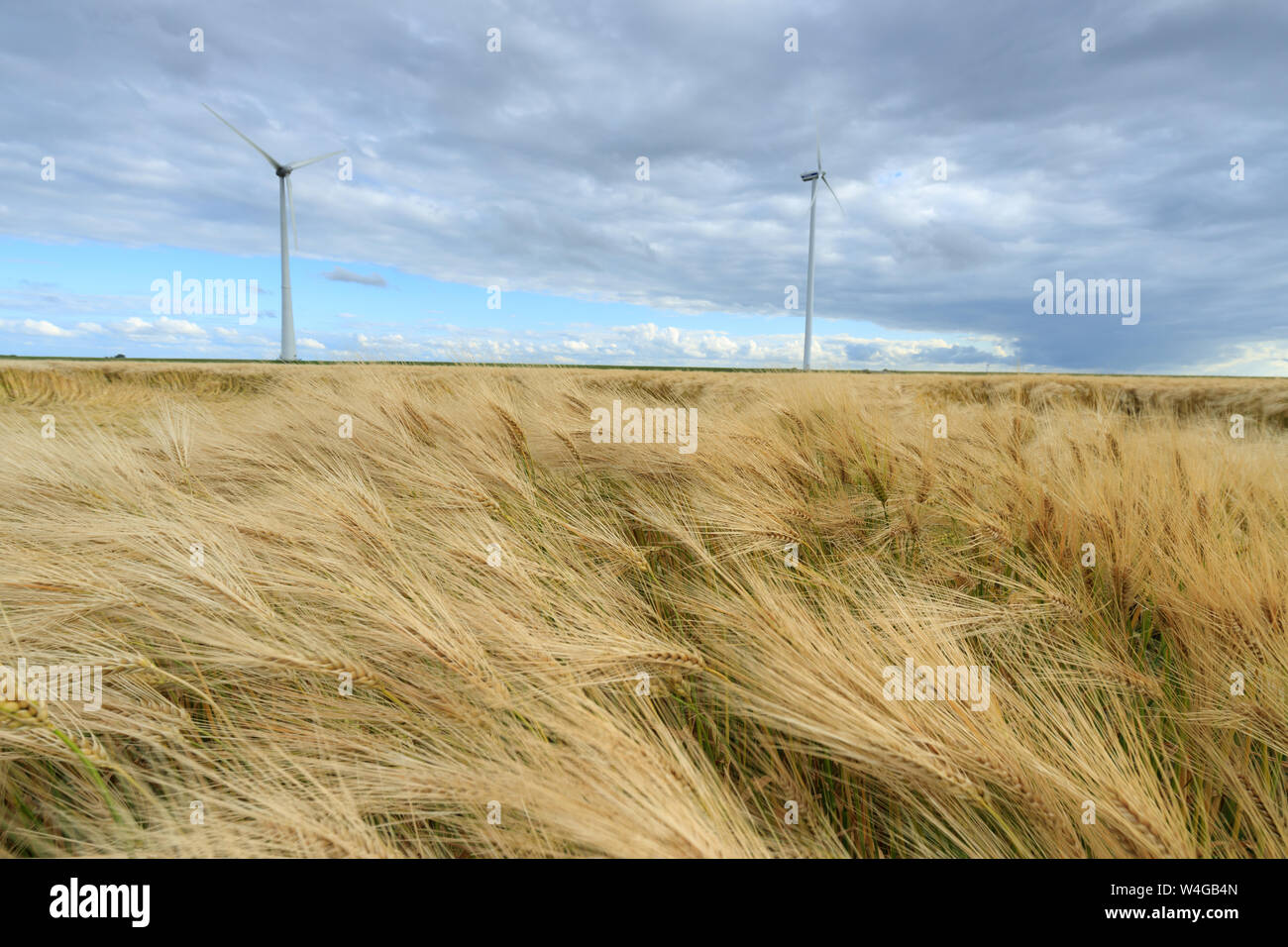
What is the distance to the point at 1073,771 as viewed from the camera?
110 cm

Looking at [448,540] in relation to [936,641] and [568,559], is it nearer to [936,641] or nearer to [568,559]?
[568,559]

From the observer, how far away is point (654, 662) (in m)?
1.35

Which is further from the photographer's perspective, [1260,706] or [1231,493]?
[1231,493]

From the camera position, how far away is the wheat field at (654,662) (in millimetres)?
1034

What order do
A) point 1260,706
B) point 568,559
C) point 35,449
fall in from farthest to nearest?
point 35,449 < point 568,559 < point 1260,706

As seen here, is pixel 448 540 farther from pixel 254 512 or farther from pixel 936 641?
pixel 936 641

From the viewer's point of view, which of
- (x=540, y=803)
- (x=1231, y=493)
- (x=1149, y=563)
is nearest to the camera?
(x=540, y=803)

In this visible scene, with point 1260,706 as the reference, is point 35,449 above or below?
above

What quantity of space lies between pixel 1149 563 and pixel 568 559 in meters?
1.85

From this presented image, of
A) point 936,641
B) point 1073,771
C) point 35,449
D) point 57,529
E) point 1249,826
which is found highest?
point 35,449

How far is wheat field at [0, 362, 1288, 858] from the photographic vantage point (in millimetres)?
1034
